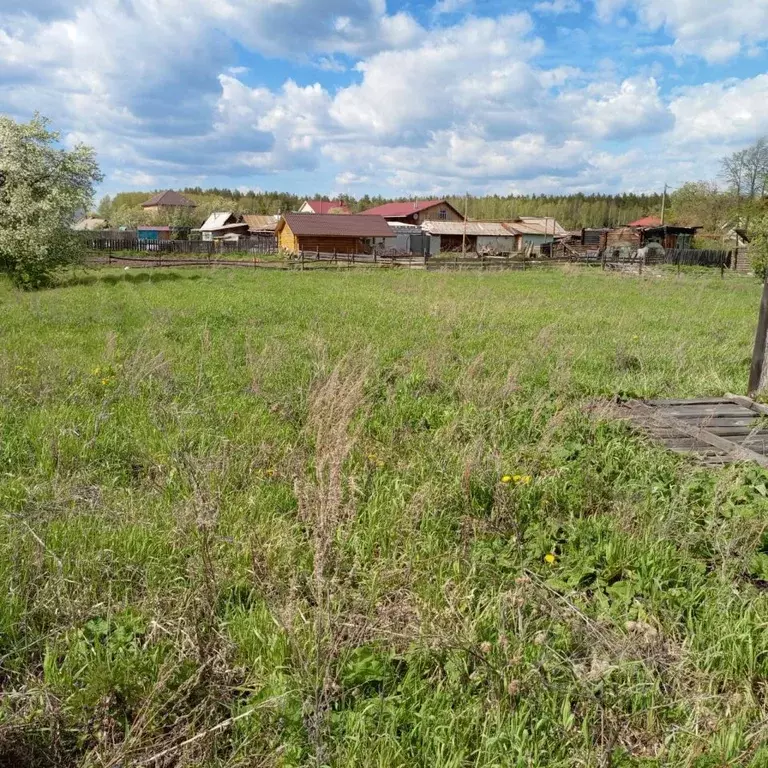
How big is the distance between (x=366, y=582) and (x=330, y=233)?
48.3 m

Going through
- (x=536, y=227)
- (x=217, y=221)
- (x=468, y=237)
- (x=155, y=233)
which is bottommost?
(x=468, y=237)

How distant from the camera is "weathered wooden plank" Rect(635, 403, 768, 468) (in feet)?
16.5

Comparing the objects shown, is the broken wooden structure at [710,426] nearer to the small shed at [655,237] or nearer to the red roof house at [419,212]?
the small shed at [655,237]

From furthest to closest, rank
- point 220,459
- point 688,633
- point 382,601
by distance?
point 220,459, point 382,601, point 688,633

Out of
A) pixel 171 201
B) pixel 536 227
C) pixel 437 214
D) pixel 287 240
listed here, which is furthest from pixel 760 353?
pixel 171 201

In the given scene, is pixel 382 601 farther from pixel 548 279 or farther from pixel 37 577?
pixel 548 279

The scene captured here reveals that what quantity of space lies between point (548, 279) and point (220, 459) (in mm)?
25722

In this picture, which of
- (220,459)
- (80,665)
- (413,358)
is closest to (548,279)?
(413,358)

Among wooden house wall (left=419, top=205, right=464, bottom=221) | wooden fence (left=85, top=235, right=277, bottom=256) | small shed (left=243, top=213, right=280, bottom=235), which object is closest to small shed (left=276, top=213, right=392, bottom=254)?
wooden fence (left=85, top=235, right=277, bottom=256)

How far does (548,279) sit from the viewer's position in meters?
28.1

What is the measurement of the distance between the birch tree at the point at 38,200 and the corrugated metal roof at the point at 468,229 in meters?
41.4

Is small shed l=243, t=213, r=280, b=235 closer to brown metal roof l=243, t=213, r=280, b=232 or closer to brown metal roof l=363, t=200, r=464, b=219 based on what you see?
brown metal roof l=243, t=213, r=280, b=232

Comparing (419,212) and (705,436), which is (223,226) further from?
(705,436)

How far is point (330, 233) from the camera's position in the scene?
163ft
